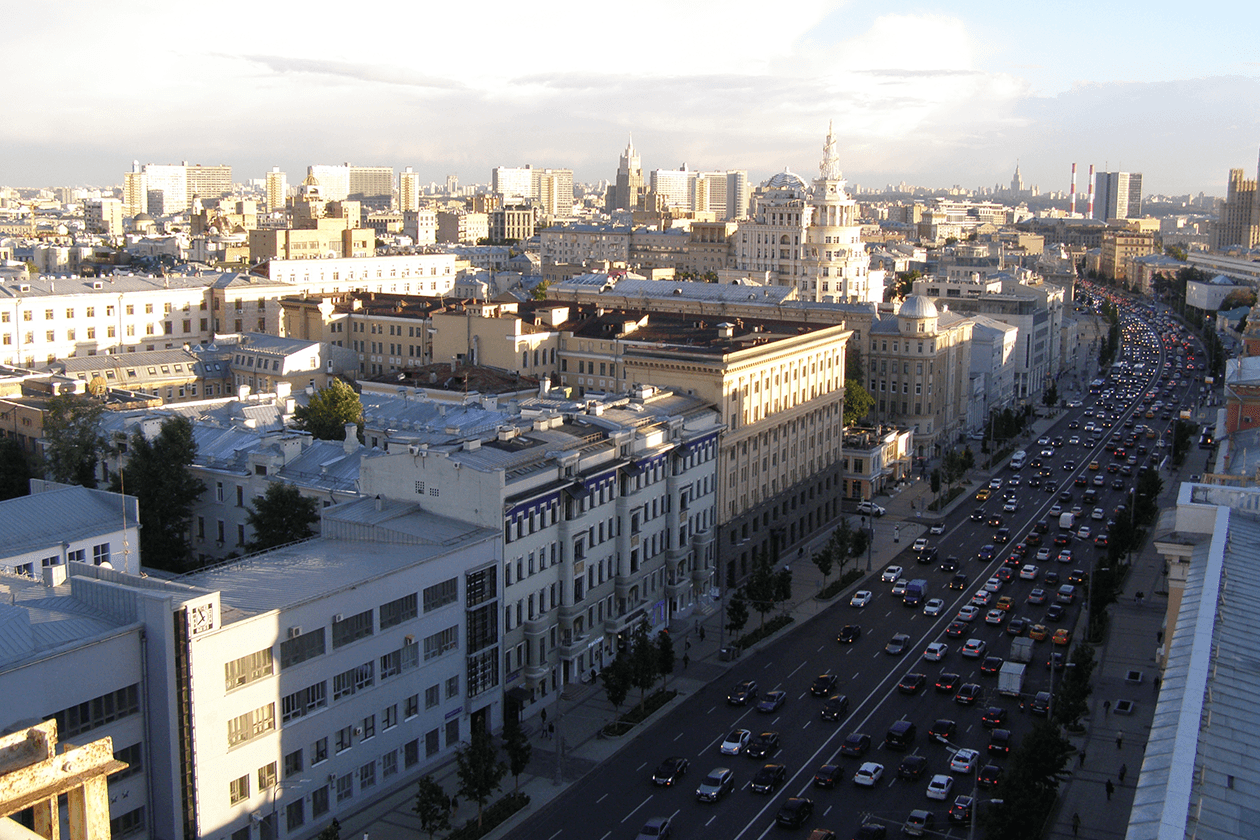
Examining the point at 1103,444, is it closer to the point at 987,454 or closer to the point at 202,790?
the point at 987,454

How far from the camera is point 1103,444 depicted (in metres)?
134

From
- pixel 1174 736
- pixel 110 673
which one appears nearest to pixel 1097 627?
pixel 1174 736

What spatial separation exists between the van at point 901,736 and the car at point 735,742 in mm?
6300

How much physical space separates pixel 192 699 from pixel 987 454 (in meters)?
100

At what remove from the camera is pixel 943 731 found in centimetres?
5619

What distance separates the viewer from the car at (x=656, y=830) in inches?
1813

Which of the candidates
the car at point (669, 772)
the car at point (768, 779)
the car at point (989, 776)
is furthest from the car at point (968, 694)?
the car at point (669, 772)

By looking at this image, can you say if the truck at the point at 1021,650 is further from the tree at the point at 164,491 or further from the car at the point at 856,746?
the tree at the point at 164,491

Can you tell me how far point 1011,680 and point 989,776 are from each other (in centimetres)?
1068

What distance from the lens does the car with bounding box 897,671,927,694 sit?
61.9 m

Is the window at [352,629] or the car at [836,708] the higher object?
the window at [352,629]

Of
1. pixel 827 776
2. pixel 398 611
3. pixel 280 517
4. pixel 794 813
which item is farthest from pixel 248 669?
pixel 827 776

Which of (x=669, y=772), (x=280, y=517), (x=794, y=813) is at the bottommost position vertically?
(x=669, y=772)

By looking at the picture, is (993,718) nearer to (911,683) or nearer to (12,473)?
(911,683)
